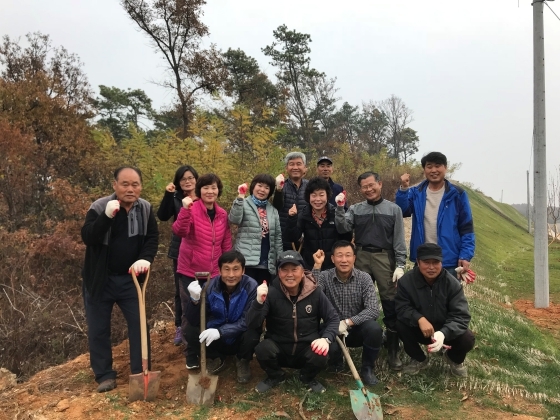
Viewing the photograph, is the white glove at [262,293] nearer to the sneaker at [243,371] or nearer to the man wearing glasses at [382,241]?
the sneaker at [243,371]

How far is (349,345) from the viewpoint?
3975 mm

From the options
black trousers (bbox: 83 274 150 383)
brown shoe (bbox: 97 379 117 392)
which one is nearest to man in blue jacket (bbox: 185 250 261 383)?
black trousers (bbox: 83 274 150 383)

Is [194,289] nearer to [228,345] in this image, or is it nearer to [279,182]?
[228,345]

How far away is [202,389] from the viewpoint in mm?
3572

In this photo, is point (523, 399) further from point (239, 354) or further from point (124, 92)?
point (124, 92)

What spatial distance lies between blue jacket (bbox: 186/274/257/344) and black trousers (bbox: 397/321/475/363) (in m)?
1.46

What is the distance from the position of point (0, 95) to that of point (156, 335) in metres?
13.4

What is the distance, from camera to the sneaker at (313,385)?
3564 millimetres

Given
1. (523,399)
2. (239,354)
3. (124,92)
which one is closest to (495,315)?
(523,399)

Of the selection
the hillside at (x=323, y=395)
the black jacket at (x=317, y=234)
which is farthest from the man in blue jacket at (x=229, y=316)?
the black jacket at (x=317, y=234)

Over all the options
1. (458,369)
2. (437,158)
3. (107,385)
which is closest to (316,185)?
(437,158)

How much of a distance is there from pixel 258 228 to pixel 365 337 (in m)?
1.52

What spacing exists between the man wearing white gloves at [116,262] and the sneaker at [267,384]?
3.81 feet

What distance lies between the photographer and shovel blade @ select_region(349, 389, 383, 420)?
3148 millimetres
